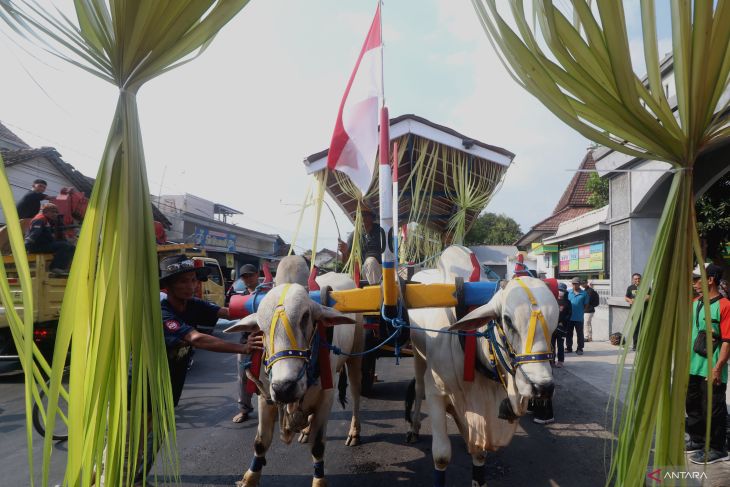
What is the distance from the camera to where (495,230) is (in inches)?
1578

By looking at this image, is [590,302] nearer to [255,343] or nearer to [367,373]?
[367,373]

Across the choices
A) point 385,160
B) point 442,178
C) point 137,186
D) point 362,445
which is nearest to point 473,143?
point 442,178

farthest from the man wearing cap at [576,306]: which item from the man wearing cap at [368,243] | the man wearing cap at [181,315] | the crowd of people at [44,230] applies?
the crowd of people at [44,230]

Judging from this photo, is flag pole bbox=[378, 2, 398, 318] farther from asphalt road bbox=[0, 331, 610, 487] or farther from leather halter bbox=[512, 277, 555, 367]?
asphalt road bbox=[0, 331, 610, 487]

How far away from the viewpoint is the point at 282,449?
3.91 metres

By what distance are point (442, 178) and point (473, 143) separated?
0.61 m

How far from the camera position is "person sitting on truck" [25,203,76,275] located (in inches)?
219

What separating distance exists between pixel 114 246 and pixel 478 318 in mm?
1894

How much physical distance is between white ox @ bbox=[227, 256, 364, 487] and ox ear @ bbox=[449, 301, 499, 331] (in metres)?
0.66

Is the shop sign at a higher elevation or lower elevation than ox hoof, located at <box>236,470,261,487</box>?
higher

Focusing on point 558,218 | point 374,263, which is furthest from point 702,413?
point 558,218

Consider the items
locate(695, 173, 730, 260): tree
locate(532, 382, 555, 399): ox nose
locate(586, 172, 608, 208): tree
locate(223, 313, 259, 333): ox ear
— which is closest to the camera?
locate(532, 382, 555, 399): ox nose

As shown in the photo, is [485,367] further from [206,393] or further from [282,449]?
[206,393]

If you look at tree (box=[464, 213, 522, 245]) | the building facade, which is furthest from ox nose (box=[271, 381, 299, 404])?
tree (box=[464, 213, 522, 245])
